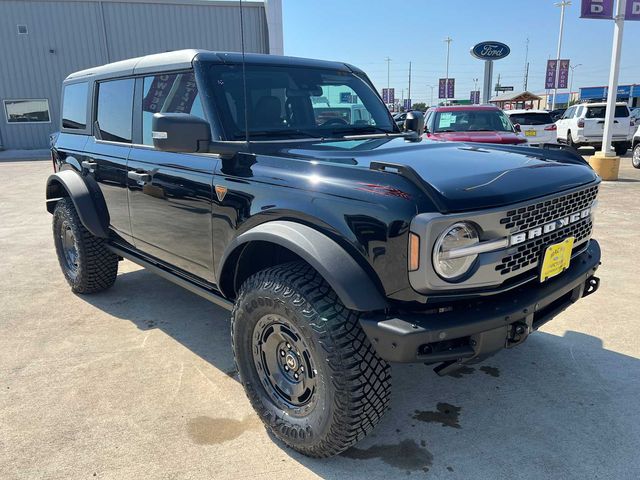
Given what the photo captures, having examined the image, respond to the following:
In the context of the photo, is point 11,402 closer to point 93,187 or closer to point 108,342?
point 108,342

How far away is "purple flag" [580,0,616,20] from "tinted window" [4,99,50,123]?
21.0 metres

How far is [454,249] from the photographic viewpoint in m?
2.00

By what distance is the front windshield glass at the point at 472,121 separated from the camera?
9.62 meters

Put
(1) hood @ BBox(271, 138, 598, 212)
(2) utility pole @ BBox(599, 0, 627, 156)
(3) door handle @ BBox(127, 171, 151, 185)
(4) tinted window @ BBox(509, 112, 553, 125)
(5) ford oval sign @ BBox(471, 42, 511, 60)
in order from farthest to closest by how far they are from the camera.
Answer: (5) ford oval sign @ BBox(471, 42, 511, 60) < (4) tinted window @ BBox(509, 112, 553, 125) < (2) utility pole @ BBox(599, 0, 627, 156) < (3) door handle @ BBox(127, 171, 151, 185) < (1) hood @ BBox(271, 138, 598, 212)

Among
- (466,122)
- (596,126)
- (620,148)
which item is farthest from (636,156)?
(466,122)

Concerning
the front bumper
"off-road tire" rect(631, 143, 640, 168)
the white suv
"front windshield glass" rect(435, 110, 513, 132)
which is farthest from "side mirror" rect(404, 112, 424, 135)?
the white suv

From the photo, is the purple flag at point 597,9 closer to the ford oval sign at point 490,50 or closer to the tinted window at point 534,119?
the tinted window at point 534,119

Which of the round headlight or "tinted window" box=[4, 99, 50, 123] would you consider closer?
the round headlight

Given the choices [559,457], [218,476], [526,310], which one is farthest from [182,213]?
[559,457]

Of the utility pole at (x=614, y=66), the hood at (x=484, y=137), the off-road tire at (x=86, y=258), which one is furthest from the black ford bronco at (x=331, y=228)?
the utility pole at (x=614, y=66)

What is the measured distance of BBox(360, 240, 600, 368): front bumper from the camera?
195 centimetres

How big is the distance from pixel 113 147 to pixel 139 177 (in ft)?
1.98

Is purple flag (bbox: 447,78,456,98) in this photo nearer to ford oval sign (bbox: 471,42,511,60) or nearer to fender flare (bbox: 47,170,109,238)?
ford oval sign (bbox: 471,42,511,60)

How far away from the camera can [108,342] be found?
367cm
